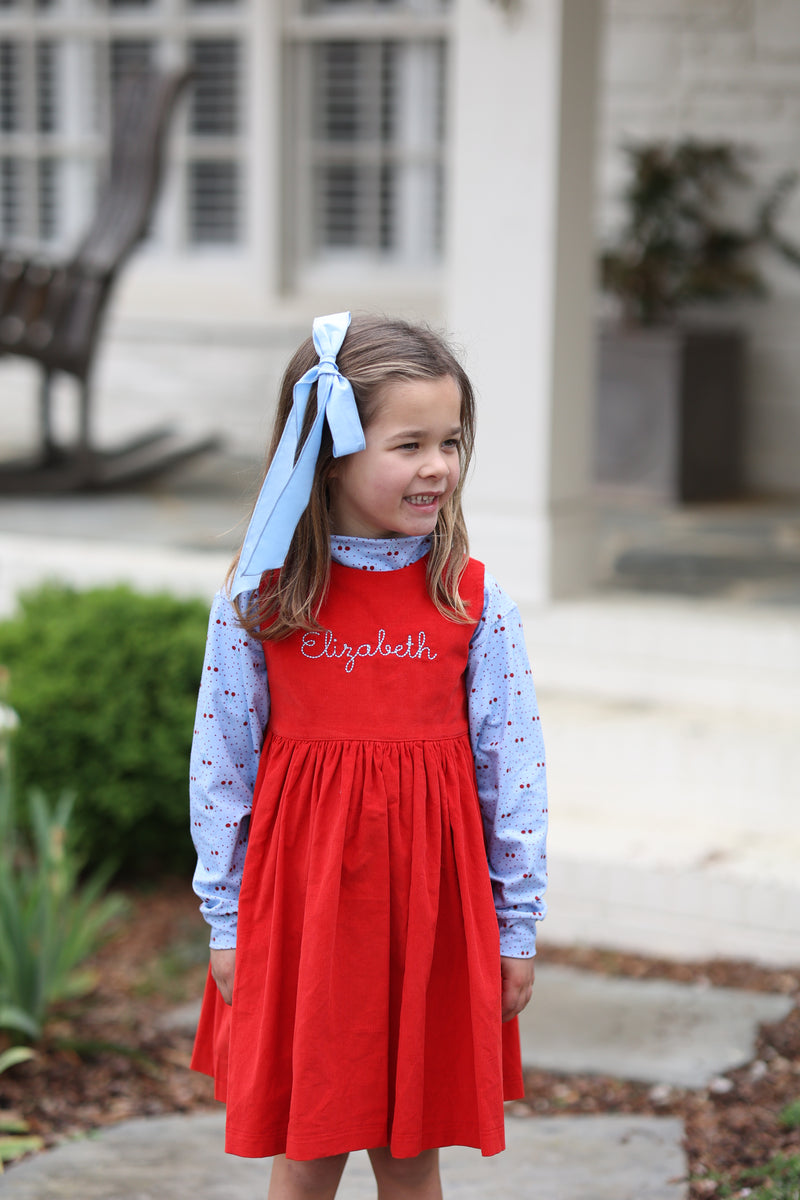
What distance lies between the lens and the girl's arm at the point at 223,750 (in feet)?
5.99

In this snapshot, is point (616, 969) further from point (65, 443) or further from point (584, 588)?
point (65, 443)

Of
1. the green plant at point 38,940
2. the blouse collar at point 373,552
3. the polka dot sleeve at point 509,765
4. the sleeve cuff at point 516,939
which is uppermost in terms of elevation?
the blouse collar at point 373,552

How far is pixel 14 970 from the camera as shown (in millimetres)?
2924

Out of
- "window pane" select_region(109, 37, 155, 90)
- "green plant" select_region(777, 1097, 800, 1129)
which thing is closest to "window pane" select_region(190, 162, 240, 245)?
"window pane" select_region(109, 37, 155, 90)

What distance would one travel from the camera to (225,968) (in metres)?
1.83

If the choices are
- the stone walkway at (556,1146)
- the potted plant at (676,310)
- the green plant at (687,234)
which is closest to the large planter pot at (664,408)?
the potted plant at (676,310)

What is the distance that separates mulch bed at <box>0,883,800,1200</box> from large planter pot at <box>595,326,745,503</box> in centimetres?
406

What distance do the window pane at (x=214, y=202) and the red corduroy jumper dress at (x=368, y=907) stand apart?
7503 millimetres

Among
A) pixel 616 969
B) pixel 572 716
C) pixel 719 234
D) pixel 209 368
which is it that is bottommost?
pixel 616 969

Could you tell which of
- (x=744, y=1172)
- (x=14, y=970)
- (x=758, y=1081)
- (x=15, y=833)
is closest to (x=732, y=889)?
(x=758, y=1081)

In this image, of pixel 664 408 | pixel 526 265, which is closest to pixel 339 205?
pixel 664 408

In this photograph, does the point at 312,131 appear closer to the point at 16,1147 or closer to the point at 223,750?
the point at 16,1147

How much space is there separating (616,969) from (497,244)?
2.29 meters

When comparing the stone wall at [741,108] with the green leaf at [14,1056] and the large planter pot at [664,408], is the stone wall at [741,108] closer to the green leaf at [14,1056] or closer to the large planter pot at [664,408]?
the large planter pot at [664,408]
